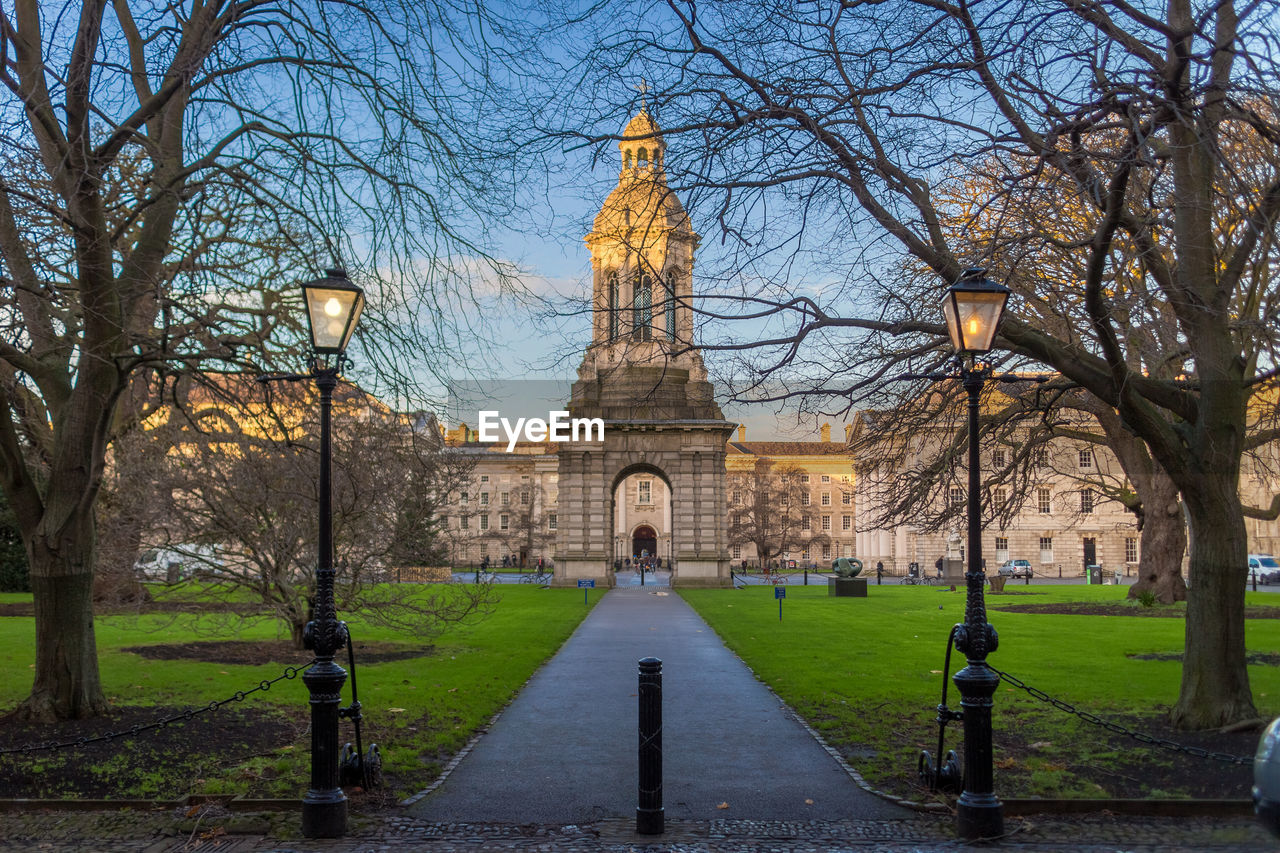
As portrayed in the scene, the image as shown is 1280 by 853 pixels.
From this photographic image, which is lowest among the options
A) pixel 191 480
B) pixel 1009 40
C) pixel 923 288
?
pixel 191 480

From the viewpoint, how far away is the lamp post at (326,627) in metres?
7.97

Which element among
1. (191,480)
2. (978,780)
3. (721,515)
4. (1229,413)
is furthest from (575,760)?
(721,515)

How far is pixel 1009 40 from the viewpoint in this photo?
981 cm

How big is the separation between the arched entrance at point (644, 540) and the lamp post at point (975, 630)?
94.1 metres

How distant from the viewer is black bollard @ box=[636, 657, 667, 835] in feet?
26.0

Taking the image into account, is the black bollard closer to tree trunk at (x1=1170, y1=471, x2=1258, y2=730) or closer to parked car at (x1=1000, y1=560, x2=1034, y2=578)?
tree trunk at (x1=1170, y1=471, x2=1258, y2=730)

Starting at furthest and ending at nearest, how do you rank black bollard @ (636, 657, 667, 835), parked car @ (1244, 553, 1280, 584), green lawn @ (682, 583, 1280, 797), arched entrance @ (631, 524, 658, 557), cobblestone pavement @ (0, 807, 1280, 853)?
1. arched entrance @ (631, 524, 658, 557)
2. parked car @ (1244, 553, 1280, 584)
3. green lawn @ (682, 583, 1280, 797)
4. black bollard @ (636, 657, 667, 835)
5. cobblestone pavement @ (0, 807, 1280, 853)

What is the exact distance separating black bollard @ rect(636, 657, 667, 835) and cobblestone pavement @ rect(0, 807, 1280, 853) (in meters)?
0.13

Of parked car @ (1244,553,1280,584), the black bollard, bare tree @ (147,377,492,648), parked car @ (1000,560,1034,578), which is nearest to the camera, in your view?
the black bollard

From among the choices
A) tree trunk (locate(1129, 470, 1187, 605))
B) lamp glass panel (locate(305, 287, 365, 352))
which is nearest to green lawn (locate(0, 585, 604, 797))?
lamp glass panel (locate(305, 287, 365, 352))

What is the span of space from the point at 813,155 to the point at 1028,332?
281 centimetres

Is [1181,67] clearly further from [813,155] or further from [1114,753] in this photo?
[1114,753]

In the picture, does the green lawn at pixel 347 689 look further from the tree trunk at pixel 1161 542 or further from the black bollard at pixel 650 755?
the tree trunk at pixel 1161 542

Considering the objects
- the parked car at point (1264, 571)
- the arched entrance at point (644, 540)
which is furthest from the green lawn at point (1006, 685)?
the arched entrance at point (644, 540)
